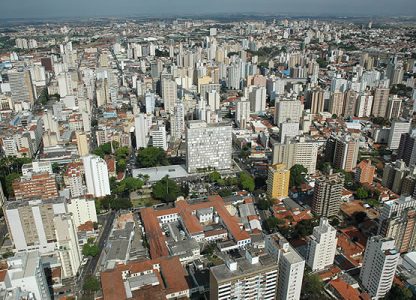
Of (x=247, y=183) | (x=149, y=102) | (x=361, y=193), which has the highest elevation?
(x=149, y=102)

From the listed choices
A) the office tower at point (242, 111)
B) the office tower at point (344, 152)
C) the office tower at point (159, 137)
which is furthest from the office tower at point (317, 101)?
the office tower at point (159, 137)

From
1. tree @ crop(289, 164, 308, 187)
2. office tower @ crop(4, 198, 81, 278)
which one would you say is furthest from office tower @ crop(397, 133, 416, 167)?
office tower @ crop(4, 198, 81, 278)

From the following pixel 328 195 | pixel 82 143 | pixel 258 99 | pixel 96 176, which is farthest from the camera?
pixel 258 99

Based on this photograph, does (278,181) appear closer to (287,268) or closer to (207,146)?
(207,146)

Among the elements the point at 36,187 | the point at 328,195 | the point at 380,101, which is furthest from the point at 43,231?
the point at 380,101

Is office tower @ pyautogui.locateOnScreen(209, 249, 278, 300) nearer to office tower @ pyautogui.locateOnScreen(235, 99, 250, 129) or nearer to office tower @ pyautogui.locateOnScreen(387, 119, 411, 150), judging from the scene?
office tower @ pyautogui.locateOnScreen(387, 119, 411, 150)

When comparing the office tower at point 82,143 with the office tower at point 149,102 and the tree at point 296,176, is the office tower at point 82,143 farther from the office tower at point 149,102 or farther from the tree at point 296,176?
the tree at point 296,176
